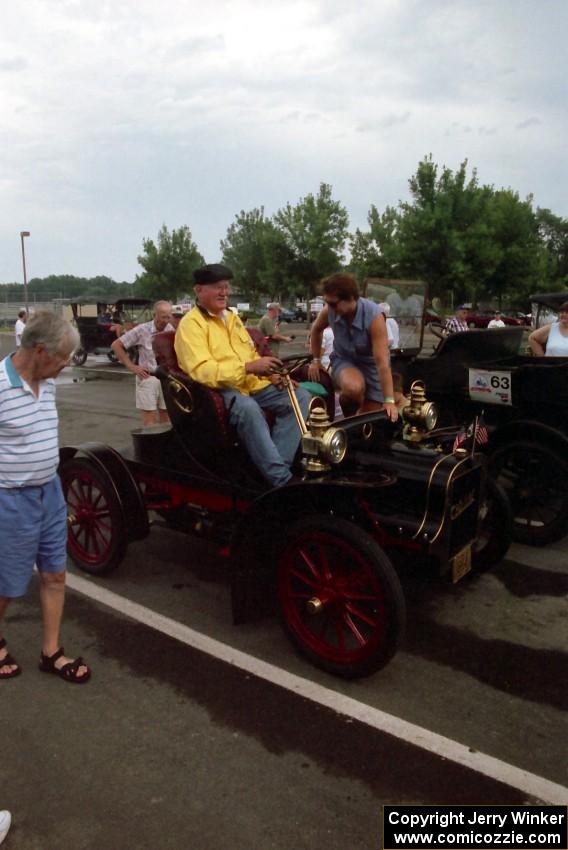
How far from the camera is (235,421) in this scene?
11.6ft

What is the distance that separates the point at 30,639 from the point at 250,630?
1140 millimetres

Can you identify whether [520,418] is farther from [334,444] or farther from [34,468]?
[34,468]

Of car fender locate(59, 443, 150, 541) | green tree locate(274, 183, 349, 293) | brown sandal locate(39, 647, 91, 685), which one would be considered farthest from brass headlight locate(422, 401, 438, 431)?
green tree locate(274, 183, 349, 293)

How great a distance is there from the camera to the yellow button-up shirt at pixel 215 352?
3580 mm

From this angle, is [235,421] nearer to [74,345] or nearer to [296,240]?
[74,345]

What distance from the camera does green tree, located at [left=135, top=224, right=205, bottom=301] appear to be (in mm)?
40625

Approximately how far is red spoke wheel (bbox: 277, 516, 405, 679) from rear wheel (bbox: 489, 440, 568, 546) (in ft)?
6.42

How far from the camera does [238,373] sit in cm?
360

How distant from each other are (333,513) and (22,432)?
143 cm

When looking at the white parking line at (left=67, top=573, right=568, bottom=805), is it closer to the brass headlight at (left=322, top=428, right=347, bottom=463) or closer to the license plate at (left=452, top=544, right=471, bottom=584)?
the license plate at (left=452, top=544, right=471, bottom=584)

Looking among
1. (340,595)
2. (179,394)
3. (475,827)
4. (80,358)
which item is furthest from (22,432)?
(80,358)

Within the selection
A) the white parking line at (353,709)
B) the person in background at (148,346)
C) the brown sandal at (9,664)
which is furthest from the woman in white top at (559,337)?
the brown sandal at (9,664)

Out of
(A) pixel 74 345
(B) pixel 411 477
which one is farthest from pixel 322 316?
Answer: (A) pixel 74 345

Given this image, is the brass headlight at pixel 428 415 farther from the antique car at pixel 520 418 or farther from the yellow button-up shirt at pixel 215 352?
the antique car at pixel 520 418
